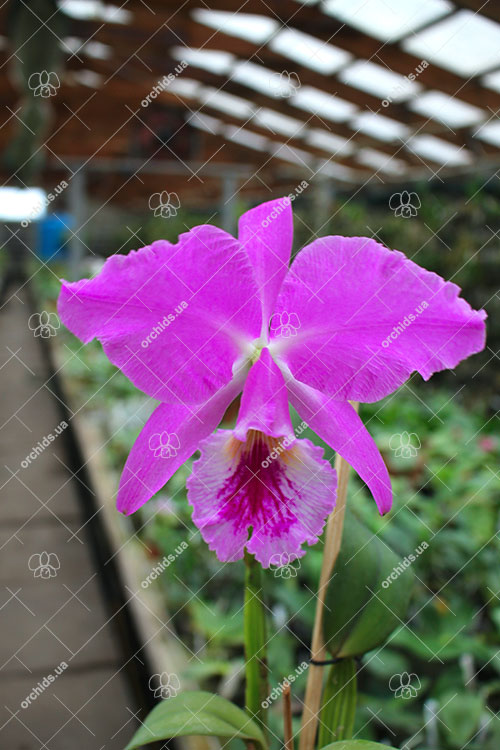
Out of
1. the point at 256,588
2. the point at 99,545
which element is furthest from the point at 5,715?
the point at 256,588

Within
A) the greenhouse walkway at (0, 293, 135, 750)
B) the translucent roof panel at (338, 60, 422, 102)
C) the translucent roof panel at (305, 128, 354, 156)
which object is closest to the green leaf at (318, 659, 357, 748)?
the greenhouse walkway at (0, 293, 135, 750)

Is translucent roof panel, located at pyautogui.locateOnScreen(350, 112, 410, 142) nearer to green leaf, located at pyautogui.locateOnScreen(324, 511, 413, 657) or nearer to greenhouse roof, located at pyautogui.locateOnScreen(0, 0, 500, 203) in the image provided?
greenhouse roof, located at pyautogui.locateOnScreen(0, 0, 500, 203)

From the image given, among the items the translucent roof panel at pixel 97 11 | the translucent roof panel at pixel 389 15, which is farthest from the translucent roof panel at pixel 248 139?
the translucent roof panel at pixel 389 15

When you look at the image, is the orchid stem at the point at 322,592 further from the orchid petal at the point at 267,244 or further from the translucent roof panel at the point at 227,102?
the translucent roof panel at the point at 227,102

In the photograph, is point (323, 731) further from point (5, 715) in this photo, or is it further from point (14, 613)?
point (14, 613)

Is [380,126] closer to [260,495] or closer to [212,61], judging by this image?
[212,61]
